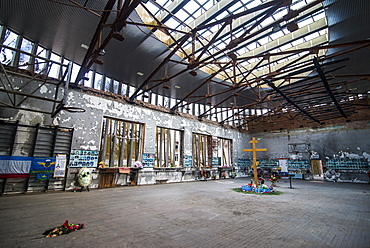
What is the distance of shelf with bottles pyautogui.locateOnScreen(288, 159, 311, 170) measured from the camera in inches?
746

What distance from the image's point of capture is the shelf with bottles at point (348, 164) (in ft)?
52.1

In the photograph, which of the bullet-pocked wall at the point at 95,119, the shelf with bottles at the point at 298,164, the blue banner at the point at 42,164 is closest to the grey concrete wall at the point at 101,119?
the bullet-pocked wall at the point at 95,119

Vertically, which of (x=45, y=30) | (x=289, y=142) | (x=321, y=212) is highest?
(x=45, y=30)

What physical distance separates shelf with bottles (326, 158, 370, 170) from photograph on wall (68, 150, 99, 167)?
832 inches

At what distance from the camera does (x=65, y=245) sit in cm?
314

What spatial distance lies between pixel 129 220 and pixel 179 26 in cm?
1066

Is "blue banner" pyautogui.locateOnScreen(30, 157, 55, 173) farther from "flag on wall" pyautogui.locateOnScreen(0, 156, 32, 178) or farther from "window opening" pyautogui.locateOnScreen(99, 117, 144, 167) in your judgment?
"window opening" pyautogui.locateOnScreen(99, 117, 144, 167)

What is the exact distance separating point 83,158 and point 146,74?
7.36 metres

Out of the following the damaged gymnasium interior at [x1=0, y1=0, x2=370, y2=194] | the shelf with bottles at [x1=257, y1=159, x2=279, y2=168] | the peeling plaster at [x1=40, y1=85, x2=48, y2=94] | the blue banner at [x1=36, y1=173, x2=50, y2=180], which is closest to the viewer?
the damaged gymnasium interior at [x1=0, y1=0, x2=370, y2=194]

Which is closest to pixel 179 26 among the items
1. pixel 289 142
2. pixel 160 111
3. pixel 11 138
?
pixel 160 111

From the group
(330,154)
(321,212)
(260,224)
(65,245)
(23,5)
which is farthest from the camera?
(330,154)

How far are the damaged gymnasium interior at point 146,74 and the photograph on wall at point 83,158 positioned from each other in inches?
3.0

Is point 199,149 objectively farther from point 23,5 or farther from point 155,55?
point 23,5

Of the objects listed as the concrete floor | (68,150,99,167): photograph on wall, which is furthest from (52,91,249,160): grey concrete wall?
the concrete floor
